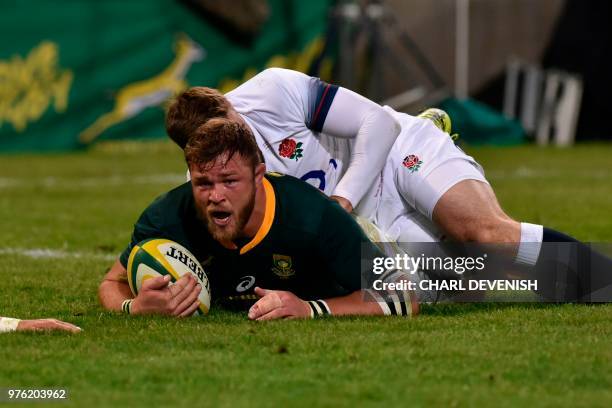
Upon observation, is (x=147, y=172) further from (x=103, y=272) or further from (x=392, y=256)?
(x=392, y=256)

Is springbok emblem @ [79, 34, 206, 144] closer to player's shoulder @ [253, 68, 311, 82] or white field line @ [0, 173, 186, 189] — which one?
white field line @ [0, 173, 186, 189]

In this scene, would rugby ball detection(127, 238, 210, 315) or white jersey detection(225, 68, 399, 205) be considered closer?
rugby ball detection(127, 238, 210, 315)

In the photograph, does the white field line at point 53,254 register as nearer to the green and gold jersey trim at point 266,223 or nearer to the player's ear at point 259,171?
the green and gold jersey trim at point 266,223

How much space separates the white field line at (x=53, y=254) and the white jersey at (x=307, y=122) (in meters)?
2.34

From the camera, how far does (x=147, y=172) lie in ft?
52.0

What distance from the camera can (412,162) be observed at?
686 cm

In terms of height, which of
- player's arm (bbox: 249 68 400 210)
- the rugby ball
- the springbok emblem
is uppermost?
player's arm (bbox: 249 68 400 210)

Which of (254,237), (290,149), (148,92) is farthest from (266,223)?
(148,92)

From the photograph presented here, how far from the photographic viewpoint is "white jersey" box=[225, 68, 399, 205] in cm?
658

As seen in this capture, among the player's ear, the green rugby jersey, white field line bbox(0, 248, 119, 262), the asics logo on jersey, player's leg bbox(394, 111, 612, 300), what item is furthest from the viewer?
white field line bbox(0, 248, 119, 262)

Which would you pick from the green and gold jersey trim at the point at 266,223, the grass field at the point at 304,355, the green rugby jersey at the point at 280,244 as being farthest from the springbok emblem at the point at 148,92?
the green and gold jersey trim at the point at 266,223

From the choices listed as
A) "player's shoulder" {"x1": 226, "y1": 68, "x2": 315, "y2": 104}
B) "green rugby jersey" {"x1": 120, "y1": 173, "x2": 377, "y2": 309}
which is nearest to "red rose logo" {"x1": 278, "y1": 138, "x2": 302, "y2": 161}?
"player's shoulder" {"x1": 226, "y1": 68, "x2": 315, "y2": 104}

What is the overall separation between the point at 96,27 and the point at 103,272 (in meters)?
11.5

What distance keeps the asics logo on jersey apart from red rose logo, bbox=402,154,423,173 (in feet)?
4.06
